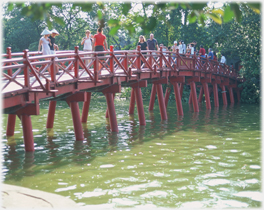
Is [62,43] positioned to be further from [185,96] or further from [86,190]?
[86,190]

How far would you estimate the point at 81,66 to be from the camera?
1397 centimetres

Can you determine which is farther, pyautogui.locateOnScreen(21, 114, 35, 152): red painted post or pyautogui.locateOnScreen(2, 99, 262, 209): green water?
pyautogui.locateOnScreen(21, 114, 35, 152): red painted post

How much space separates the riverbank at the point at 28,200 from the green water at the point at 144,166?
2.80 feet

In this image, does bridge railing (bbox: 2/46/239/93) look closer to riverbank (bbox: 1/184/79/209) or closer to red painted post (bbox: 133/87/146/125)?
red painted post (bbox: 133/87/146/125)

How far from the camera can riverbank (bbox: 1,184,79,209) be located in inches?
252

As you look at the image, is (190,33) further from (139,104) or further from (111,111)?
(111,111)

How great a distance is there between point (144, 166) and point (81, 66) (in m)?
4.74

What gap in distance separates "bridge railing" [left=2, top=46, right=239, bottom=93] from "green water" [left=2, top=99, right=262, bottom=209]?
2.11m

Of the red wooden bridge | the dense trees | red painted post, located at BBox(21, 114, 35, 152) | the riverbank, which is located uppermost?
Answer: the dense trees

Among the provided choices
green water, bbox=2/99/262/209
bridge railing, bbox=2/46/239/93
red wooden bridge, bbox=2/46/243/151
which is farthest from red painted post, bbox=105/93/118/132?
bridge railing, bbox=2/46/239/93

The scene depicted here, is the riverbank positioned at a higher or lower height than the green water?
higher

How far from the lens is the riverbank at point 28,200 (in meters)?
6.40

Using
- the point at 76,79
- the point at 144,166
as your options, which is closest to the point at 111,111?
the point at 76,79

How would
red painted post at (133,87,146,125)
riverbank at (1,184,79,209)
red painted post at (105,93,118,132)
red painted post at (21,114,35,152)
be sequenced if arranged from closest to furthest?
riverbank at (1,184,79,209) → red painted post at (21,114,35,152) → red painted post at (105,93,118,132) → red painted post at (133,87,146,125)
